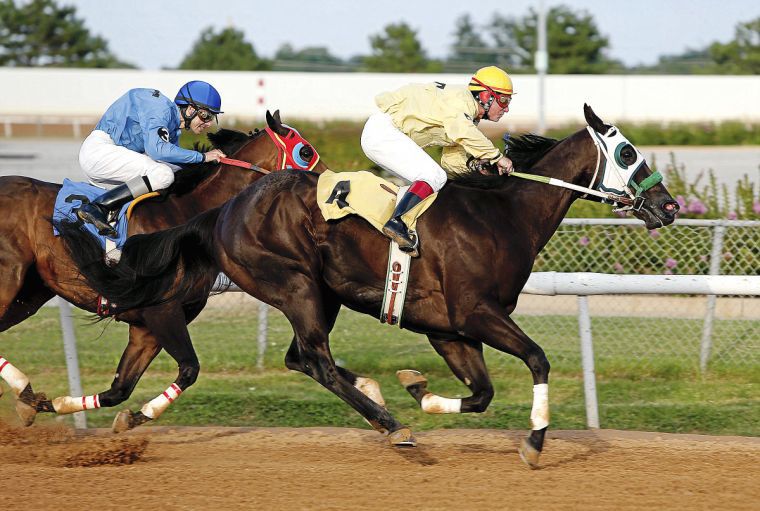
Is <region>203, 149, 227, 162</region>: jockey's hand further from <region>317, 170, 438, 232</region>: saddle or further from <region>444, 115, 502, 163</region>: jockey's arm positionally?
<region>444, 115, 502, 163</region>: jockey's arm

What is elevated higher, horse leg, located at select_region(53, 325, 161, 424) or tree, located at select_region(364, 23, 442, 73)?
tree, located at select_region(364, 23, 442, 73)

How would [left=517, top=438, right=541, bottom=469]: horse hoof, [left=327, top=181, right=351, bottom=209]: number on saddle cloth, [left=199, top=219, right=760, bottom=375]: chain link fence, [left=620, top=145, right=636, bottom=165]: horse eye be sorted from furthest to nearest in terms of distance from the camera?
[left=199, top=219, right=760, bottom=375]: chain link fence, [left=620, top=145, right=636, bottom=165]: horse eye, [left=327, top=181, right=351, bottom=209]: number on saddle cloth, [left=517, top=438, right=541, bottom=469]: horse hoof

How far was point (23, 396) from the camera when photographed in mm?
5691

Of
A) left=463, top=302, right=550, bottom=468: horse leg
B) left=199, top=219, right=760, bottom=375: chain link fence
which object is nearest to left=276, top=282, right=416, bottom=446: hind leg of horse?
left=463, top=302, right=550, bottom=468: horse leg

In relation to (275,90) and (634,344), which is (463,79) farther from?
Result: (634,344)

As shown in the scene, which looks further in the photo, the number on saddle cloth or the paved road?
the paved road

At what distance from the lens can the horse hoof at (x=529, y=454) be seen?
16.1ft

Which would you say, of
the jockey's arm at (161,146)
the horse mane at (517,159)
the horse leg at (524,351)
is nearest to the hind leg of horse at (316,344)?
the horse leg at (524,351)

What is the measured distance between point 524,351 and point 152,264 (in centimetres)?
202

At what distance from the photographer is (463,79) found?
3538cm

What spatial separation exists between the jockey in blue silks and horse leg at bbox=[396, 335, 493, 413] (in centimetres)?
176

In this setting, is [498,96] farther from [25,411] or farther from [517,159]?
[25,411]

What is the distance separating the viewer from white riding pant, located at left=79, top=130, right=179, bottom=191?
19.4ft

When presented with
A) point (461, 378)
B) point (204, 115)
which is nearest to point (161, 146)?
point (204, 115)
